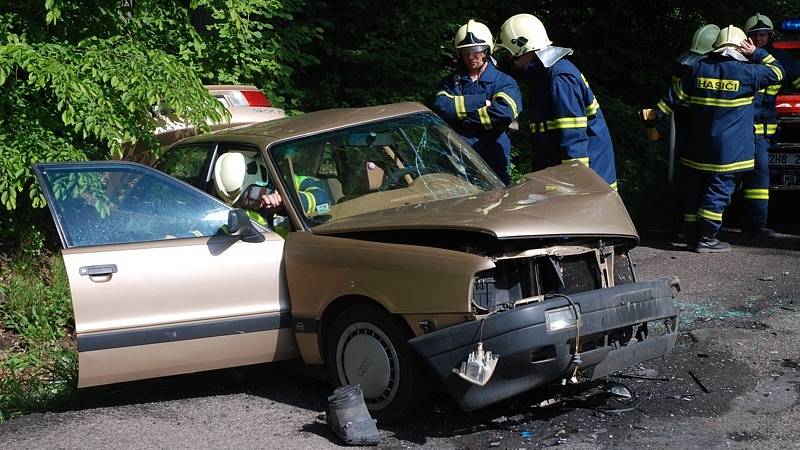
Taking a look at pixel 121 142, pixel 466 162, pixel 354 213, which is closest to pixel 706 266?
pixel 466 162

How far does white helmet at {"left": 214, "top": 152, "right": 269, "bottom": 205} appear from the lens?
19.3 ft

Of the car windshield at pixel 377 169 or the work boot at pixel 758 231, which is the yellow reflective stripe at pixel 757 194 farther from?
the car windshield at pixel 377 169

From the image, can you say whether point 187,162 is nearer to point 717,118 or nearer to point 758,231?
point 717,118

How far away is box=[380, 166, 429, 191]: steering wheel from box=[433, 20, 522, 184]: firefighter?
5.59 feet

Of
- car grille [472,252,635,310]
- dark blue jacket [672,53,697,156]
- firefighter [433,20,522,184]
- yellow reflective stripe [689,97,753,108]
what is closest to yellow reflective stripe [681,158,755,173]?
dark blue jacket [672,53,697,156]

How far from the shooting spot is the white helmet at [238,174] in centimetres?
589

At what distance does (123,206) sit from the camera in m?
5.54

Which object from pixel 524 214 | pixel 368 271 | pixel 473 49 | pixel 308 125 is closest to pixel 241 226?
pixel 368 271

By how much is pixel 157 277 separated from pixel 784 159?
7.17 m

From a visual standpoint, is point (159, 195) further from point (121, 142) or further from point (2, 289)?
point (2, 289)

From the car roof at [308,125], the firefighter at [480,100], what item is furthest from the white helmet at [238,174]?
the firefighter at [480,100]

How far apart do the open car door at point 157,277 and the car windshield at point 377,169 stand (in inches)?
15.0

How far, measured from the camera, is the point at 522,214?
4887 millimetres

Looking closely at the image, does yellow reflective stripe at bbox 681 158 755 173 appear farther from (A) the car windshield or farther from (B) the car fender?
(B) the car fender
